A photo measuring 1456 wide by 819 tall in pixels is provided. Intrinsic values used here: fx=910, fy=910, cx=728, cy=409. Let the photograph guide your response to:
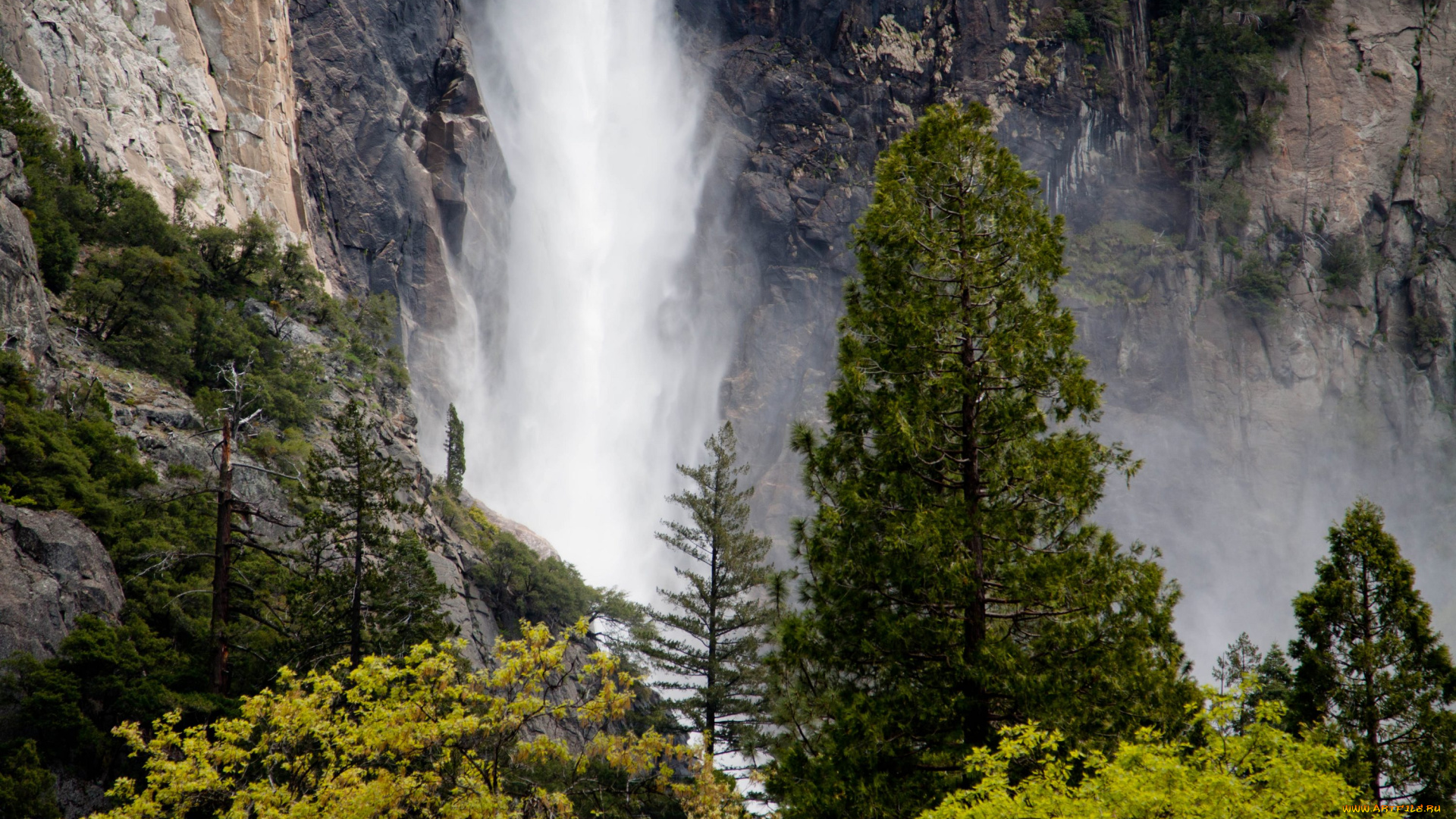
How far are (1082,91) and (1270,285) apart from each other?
2253cm

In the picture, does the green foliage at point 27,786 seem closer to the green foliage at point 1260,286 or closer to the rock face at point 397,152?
the rock face at point 397,152

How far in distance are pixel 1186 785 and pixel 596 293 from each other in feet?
233

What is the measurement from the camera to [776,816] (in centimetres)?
994

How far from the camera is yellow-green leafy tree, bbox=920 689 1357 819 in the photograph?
627cm

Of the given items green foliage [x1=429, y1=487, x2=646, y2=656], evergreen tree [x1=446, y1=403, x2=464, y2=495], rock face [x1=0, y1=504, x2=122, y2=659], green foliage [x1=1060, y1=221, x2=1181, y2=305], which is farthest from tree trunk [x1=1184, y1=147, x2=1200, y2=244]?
rock face [x1=0, y1=504, x2=122, y2=659]

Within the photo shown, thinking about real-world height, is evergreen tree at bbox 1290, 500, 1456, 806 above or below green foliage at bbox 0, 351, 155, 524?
below

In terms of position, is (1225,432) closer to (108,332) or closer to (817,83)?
(817,83)

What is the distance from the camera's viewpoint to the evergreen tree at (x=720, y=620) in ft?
71.6

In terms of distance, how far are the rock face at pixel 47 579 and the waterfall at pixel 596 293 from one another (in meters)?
45.2

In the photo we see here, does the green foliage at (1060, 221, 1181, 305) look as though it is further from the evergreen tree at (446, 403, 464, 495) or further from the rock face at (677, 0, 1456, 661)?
the evergreen tree at (446, 403, 464, 495)

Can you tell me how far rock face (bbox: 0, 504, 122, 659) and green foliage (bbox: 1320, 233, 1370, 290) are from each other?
84065 millimetres

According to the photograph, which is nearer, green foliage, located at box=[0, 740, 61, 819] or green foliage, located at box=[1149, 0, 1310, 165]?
green foliage, located at box=[0, 740, 61, 819]

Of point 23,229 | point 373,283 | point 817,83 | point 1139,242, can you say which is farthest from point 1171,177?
point 23,229

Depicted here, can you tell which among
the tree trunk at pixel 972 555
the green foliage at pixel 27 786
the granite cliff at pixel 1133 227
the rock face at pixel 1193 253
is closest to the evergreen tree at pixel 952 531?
the tree trunk at pixel 972 555
